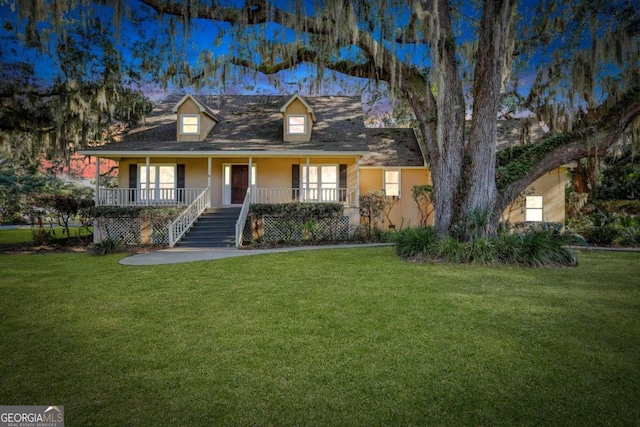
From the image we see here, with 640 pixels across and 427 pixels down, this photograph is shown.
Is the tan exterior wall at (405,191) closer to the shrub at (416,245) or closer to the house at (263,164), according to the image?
the house at (263,164)

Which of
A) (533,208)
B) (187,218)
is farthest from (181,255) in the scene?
(533,208)

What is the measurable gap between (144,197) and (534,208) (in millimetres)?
18093

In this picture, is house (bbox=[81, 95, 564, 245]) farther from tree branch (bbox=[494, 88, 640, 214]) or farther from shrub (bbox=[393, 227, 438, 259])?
tree branch (bbox=[494, 88, 640, 214])

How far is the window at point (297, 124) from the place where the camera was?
614 inches

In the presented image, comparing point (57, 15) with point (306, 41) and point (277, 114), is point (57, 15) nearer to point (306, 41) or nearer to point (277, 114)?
point (306, 41)

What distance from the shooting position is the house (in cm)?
1418

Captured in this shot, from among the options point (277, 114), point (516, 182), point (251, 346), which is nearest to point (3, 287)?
point (251, 346)

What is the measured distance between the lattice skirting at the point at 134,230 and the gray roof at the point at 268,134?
3.02 m

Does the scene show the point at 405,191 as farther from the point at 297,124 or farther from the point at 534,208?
the point at 297,124

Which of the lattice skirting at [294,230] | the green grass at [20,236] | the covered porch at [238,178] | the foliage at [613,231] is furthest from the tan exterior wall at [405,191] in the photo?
the green grass at [20,236]

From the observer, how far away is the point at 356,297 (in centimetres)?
525

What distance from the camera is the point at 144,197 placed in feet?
50.0
